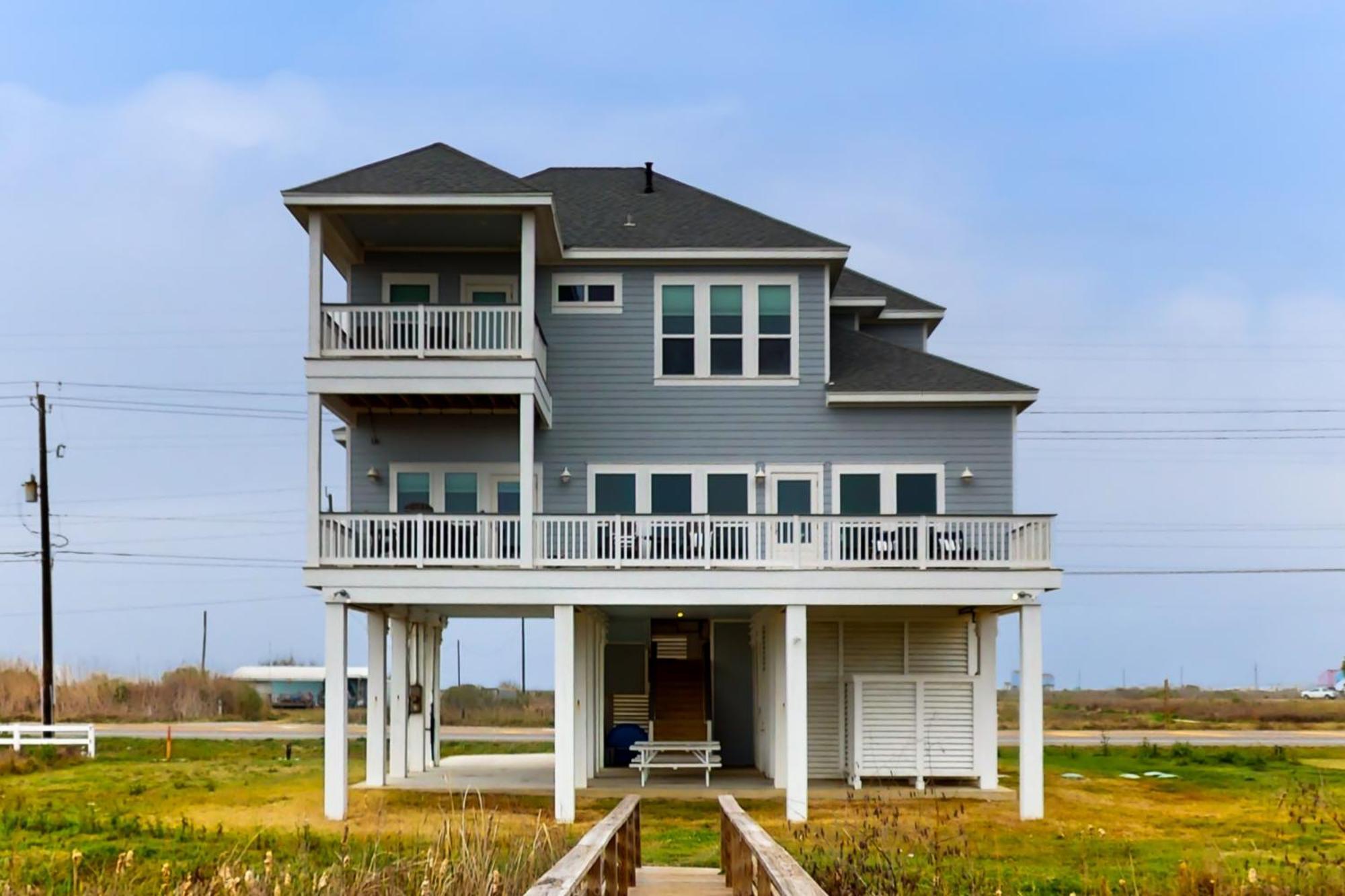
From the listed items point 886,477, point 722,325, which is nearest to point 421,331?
point 722,325

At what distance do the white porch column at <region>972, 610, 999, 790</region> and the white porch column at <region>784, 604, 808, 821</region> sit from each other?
4820 mm

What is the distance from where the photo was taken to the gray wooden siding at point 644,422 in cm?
2898

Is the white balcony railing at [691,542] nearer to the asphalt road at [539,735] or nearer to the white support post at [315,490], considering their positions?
the white support post at [315,490]

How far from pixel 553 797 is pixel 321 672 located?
48.2 meters

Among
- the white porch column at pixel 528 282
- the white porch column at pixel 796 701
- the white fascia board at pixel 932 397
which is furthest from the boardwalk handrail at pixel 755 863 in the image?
the white fascia board at pixel 932 397

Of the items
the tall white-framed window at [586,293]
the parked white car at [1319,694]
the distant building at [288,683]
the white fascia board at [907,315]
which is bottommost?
the parked white car at [1319,694]

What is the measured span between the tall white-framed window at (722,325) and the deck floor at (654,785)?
6.86 metres

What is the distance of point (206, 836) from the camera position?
20.8 meters

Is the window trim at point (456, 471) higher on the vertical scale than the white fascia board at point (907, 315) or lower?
lower

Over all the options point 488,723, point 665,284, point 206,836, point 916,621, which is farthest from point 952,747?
point 488,723

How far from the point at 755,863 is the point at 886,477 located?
17.2 meters

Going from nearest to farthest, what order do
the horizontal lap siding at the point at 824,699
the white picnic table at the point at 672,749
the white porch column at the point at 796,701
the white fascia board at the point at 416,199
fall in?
the white porch column at the point at 796,701, the white fascia board at the point at 416,199, the white picnic table at the point at 672,749, the horizontal lap siding at the point at 824,699

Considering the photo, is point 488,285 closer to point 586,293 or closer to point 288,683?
point 586,293

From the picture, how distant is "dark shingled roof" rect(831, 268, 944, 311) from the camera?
33781 mm
